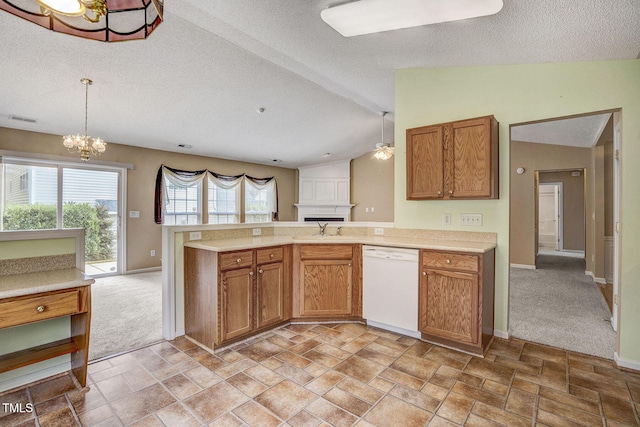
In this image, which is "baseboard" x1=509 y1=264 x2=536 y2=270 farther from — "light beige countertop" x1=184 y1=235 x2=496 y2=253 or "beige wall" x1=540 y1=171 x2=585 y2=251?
"light beige countertop" x1=184 y1=235 x2=496 y2=253

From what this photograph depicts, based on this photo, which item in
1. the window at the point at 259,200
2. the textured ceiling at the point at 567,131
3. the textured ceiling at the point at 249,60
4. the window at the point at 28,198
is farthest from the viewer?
the window at the point at 259,200

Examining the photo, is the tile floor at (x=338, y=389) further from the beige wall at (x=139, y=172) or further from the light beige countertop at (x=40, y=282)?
the beige wall at (x=139, y=172)

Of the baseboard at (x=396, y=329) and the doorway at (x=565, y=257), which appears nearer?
the baseboard at (x=396, y=329)

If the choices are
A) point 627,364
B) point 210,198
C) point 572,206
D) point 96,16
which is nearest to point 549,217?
point 572,206

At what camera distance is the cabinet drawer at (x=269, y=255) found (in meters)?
2.88

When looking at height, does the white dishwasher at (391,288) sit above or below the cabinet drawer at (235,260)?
below

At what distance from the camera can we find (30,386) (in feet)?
6.85

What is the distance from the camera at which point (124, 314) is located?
3557mm

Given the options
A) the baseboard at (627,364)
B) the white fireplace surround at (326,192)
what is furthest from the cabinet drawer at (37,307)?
the white fireplace surround at (326,192)

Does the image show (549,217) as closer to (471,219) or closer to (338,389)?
(471,219)

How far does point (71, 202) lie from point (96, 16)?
16.7ft

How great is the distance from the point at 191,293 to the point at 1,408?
1.32 meters

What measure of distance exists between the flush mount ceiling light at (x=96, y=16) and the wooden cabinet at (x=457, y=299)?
8.35 feet

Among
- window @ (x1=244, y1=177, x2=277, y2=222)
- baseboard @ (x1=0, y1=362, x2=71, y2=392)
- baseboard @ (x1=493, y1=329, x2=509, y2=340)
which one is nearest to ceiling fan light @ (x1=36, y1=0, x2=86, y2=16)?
baseboard @ (x1=0, y1=362, x2=71, y2=392)
